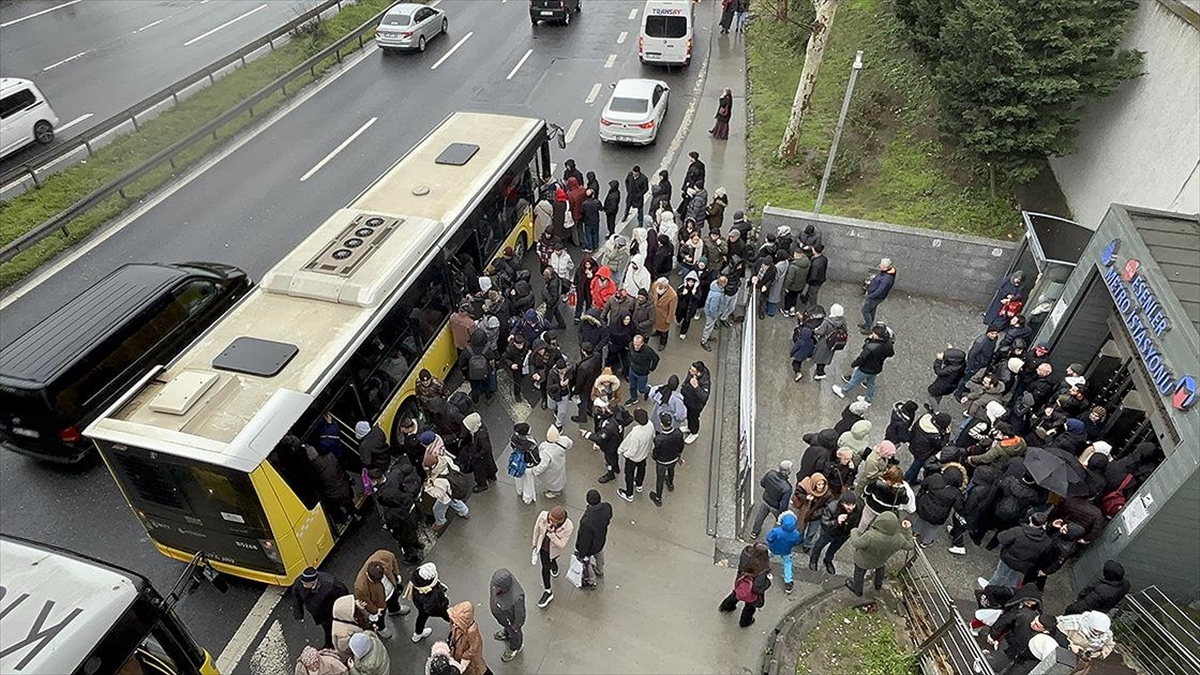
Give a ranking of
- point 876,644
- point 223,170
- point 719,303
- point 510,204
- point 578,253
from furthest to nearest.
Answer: point 223,170
point 578,253
point 510,204
point 719,303
point 876,644

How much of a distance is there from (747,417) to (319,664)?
6.41 metres

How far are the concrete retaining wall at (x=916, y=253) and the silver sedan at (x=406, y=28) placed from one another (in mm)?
15867

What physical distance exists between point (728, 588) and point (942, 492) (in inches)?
112

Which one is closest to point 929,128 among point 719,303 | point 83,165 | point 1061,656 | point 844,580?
point 719,303

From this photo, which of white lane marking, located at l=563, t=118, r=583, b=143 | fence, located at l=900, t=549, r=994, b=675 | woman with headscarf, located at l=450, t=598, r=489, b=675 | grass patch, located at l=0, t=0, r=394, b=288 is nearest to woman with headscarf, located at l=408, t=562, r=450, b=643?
woman with headscarf, located at l=450, t=598, r=489, b=675

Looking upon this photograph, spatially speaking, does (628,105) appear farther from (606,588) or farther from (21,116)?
(21,116)

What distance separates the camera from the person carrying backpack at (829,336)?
11.2 metres

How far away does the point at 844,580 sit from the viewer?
8.98 metres

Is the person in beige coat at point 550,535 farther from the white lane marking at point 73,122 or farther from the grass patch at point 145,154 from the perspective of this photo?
the white lane marking at point 73,122

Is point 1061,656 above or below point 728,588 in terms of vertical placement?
above

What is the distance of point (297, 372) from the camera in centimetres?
836

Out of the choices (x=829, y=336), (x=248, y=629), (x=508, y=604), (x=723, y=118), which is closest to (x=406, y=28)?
(x=723, y=118)

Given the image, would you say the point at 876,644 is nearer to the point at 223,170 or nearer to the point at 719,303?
the point at 719,303

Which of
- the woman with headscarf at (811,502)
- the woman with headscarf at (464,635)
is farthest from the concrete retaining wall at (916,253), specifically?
the woman with headscarf at (464,635)
